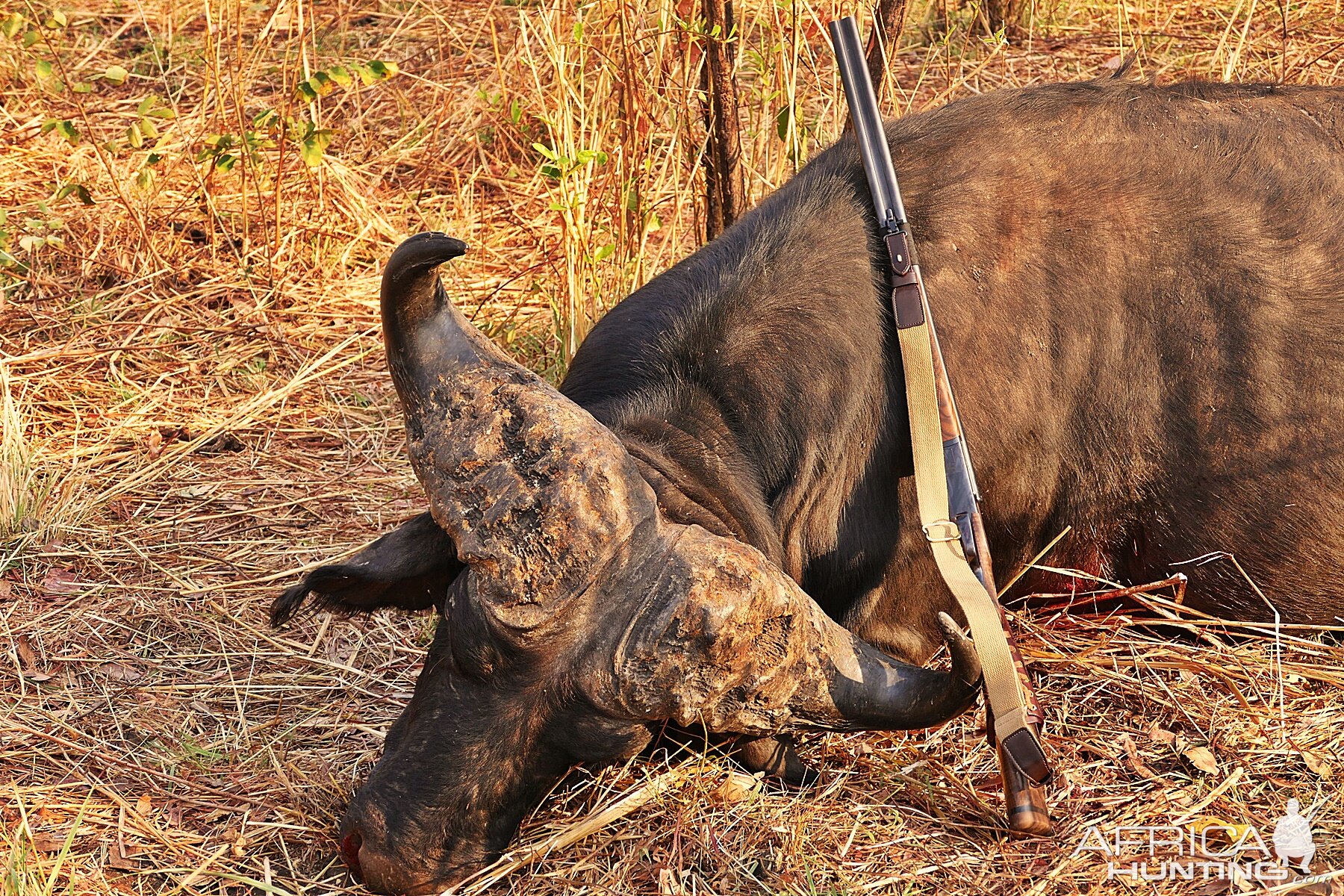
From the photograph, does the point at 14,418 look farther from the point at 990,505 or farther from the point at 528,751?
the point at 990,505

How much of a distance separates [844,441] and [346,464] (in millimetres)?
2483

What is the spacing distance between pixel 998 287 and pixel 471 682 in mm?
1660

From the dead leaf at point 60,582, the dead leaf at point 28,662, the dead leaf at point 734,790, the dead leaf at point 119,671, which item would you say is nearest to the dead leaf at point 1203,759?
the dead leaf at point 734,790

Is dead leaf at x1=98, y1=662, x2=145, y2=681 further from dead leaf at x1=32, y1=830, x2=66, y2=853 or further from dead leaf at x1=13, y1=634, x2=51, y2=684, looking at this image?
dead leaf at x1=32, y1=830, x2=66, y2=853

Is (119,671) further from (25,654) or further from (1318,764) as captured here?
(1318,764)

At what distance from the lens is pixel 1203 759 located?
3.21 metres

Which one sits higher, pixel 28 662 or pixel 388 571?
pixel 388 571

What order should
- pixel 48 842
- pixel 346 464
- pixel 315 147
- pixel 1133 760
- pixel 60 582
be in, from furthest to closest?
pixel 315 147 < pixel 346 464 < pixel 60 582 < pixel 1133 760 < pixel 48 842

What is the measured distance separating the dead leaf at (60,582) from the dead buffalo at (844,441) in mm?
1733

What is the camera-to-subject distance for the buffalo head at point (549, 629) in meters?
2.56

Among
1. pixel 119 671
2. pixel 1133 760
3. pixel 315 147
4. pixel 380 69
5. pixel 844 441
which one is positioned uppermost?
pixel 380 69

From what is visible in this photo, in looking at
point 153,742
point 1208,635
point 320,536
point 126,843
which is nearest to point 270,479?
point 320,536

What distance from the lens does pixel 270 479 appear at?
4945mm
